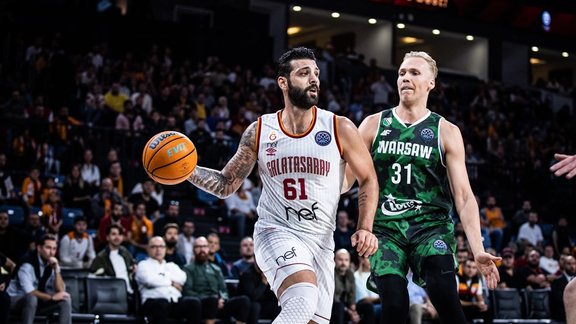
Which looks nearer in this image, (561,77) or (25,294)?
(25,294)

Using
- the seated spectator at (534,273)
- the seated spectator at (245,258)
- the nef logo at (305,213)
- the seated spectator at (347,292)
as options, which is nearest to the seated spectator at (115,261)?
the seated spectator at (245,258)

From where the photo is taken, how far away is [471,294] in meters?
15.5

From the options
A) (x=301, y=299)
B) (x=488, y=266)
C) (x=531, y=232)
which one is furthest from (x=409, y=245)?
(x=531, y=232)

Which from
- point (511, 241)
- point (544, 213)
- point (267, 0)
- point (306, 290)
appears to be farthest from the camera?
point (267, 0)

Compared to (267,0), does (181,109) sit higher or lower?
lower

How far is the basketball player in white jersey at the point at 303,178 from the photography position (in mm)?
6527

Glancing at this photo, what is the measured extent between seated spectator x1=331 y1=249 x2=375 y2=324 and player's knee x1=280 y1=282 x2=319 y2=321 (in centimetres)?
825

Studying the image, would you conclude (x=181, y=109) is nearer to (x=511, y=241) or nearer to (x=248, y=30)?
(x=511, y=241)

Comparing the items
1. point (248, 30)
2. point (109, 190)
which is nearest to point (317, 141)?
point (109, 190)

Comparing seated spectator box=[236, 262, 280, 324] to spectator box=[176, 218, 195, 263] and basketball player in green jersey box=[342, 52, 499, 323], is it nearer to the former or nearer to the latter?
spectator box=[176, 218, 195, 263]

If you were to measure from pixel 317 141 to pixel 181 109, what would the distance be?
13.7 meters

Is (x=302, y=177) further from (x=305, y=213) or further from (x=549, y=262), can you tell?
(x=549, y=262)

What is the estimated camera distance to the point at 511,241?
20.0 m

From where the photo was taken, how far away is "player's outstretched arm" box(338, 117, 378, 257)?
652 centimetres
